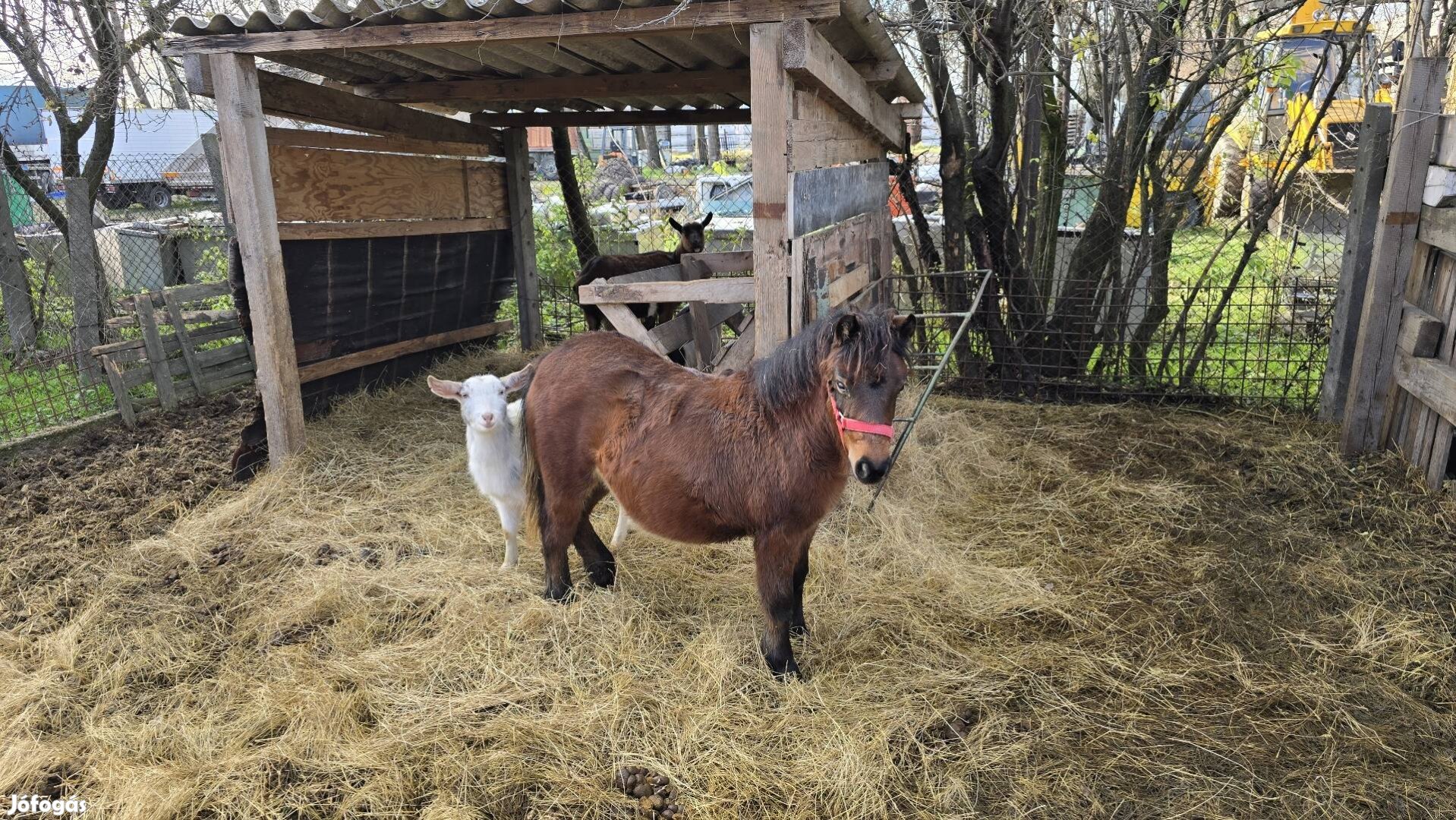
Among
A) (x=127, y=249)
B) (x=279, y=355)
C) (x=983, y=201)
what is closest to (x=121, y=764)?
(x=279, y=355)

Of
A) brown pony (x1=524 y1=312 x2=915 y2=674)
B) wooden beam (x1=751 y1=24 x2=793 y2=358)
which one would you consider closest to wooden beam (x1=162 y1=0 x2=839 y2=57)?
wooden beam (x1=751 y1=24 x2=793 y2=358)

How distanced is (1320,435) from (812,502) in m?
4.67

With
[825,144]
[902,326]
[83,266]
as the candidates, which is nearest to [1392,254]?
[825,144]

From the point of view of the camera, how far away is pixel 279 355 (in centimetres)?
539

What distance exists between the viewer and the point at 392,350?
706cm

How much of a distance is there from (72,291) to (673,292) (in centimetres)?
608

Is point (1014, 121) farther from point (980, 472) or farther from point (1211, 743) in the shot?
point (1211, 743)

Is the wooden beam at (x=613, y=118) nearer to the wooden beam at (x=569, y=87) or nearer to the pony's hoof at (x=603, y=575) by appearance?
the wooden beam at (x=569, y=87)

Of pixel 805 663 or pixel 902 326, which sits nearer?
pixel 902 326

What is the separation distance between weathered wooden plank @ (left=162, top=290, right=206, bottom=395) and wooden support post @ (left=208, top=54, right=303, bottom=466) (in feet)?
6.08

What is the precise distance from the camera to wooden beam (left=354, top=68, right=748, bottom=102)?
621 cm

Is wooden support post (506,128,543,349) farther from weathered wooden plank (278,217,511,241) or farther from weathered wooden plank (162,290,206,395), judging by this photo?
weathered wooden plank (162,290,206,395)

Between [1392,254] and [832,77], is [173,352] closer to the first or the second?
[832,77]

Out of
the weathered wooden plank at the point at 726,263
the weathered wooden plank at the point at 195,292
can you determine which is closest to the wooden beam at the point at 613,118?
the weathered wooden plank at the point at 726,263
